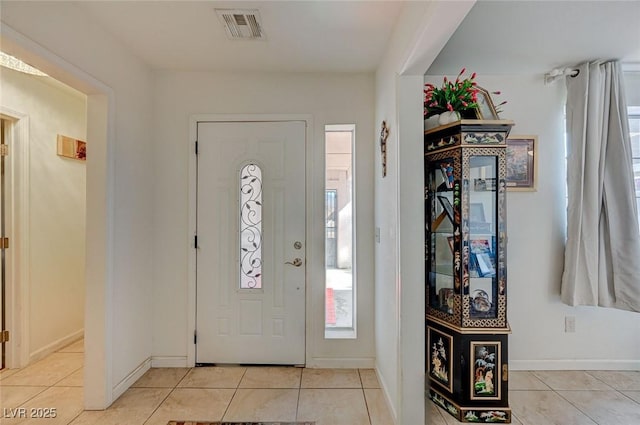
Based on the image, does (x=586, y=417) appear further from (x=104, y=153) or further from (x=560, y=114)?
(x=104, y=153)

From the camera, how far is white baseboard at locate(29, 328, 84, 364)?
2.76m

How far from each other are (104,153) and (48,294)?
70.0 inches

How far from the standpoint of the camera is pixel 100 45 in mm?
2092

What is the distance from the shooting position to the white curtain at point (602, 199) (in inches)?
94.7

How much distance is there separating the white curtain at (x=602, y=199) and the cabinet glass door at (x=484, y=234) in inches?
38.9

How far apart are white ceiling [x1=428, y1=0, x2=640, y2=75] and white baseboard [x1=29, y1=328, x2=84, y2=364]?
13.9ft

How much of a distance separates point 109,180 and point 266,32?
4.83 ft

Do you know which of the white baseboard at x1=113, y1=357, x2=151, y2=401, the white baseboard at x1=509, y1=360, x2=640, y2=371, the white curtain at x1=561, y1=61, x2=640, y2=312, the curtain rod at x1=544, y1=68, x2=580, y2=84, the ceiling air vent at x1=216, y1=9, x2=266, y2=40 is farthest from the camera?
the white baseboard at x1=509, y1=360, x2=640, y2=371

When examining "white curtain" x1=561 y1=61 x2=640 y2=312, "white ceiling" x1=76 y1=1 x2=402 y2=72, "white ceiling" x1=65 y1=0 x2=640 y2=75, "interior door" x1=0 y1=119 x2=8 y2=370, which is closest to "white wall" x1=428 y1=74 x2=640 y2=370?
"white curtain" x1=561 y1=61 x2=640 y2=312

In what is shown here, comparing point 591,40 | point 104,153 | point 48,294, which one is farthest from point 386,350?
point 48,294

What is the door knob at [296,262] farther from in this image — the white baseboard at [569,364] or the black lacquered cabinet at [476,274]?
the white baseboard at [569,364]

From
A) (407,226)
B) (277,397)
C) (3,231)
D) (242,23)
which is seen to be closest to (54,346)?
(3,231)

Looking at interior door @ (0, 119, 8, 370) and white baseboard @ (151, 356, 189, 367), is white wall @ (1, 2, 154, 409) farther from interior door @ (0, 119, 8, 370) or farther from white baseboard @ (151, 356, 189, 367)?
interior door @ (0, 119, 8, 370)

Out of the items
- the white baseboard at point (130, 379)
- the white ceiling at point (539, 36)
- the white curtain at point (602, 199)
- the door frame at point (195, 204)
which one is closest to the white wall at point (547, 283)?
the white curtain at point (602, 199)
